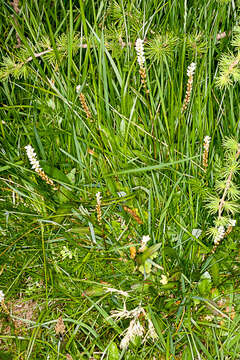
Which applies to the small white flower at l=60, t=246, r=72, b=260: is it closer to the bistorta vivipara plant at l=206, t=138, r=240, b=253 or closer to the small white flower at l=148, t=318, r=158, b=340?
the small white flower at l=148, t=318, r=158, b=340

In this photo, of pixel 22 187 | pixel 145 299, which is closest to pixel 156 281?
pixel 145 299

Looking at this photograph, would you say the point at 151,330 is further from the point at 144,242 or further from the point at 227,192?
the point at 227,192

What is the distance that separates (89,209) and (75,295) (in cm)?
41

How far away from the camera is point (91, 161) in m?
1.81

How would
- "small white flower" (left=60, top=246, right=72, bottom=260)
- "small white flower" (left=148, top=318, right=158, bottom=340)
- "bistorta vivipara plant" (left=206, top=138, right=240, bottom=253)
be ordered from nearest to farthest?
1. "bistorta vivipara plant" (left=206, top=138, right=240, bottom=253)
2. "small white flower" (left=148, top=318, right=158, bottom=340)
3. "small white flower" (left=60, top=246, right=72, bottom=260)

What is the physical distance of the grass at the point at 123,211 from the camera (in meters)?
1.57

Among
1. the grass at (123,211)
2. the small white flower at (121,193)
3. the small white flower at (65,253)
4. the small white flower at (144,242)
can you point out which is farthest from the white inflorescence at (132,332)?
the small white flower at (121,193)

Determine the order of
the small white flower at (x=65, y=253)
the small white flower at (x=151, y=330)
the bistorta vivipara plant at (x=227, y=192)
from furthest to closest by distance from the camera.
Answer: the small white flower at (x=65, y=253) < the small white flower at (x=151, y=330) < the bistorta vivipara plant at (x=227, y=192)

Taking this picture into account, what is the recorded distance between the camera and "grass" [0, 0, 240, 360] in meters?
1.57

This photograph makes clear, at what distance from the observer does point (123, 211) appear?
5.47 feet

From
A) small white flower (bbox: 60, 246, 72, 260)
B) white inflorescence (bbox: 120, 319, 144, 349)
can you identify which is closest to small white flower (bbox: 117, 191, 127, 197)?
small white flower (bbox: 60, 246, 72, 260)

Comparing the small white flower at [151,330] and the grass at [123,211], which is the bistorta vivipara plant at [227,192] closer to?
the grass at [123,211]

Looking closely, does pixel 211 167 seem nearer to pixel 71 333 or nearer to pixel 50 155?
pixel 50 155

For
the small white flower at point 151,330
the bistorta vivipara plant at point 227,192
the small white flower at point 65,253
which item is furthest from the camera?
the small white flower at point 65,253
